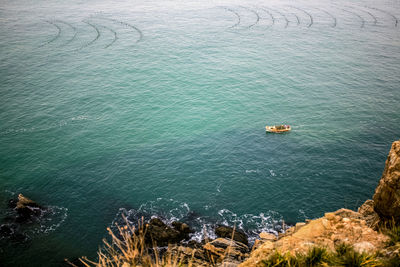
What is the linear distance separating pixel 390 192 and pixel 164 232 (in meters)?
32.3

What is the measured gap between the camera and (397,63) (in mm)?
97750

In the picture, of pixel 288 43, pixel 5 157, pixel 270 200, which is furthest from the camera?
pixel 288 43

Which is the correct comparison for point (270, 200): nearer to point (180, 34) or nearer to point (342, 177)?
point (342, 177)

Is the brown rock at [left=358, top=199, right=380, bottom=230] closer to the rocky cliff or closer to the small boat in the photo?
the rocky cliff

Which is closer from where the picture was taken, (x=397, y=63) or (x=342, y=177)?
(x=342, y=177)

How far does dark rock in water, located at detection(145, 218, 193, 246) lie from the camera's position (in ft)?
136

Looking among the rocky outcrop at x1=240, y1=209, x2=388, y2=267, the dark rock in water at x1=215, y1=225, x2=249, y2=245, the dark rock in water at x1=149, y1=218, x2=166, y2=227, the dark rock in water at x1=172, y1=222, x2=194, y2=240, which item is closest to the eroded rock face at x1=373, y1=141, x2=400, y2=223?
the rocky outcrop at x1=240, y1=209, x2=388, y2=267

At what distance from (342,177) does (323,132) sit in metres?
15.9

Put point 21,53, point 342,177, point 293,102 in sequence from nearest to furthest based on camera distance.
Result: point 342,177, point 293,102, point 21,53

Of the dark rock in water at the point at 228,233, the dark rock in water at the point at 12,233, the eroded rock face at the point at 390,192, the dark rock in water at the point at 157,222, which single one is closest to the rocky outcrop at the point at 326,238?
the eroded rock face at the point at 390,192

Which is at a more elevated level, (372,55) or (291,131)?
(372,55)

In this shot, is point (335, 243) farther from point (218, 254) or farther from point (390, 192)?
point (218, 254)

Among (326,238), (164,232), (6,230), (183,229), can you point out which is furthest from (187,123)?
(326,238)

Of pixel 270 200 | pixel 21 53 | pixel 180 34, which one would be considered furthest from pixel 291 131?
pixel 21 53
